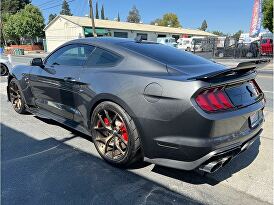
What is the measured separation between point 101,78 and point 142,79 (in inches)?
26.0

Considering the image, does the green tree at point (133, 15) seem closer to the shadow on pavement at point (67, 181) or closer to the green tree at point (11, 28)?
the green tree at point (11, 28)

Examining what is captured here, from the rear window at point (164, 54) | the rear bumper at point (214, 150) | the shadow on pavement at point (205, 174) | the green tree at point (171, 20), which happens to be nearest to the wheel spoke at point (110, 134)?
the shadow on pavement at point (205, 174)

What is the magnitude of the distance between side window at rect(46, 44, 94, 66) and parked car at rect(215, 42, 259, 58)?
21.7 m

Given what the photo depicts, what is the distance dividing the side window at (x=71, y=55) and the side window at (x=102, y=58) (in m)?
0.11

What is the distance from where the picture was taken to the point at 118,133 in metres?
3.25

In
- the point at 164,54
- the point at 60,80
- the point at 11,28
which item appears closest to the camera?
the point at 164,54

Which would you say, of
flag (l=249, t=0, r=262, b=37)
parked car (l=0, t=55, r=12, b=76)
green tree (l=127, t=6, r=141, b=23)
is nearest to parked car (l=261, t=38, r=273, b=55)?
flag (l=249, t=0, r=262, b=37)

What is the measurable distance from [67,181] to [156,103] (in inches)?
50.7

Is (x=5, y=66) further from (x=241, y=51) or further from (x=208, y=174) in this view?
(x=241, y=51)

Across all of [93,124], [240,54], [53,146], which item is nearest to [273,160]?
[93,124]

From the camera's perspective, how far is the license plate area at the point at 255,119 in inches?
119


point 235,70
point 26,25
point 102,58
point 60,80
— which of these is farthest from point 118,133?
point 26,25

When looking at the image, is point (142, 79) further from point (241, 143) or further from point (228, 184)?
point (228, 184)

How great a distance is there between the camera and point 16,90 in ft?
17.5
